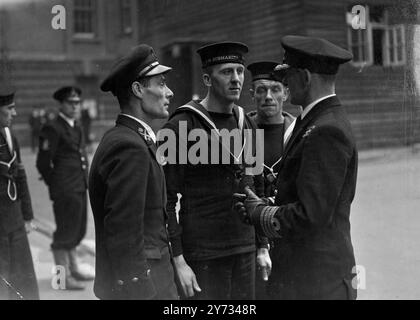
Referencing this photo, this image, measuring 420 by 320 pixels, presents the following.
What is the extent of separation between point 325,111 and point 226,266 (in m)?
1.07

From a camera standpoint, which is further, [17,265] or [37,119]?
[37,119]

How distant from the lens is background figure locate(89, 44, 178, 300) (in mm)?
2271

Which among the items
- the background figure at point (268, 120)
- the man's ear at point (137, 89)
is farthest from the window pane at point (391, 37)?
the man's ear at point (137, 89)

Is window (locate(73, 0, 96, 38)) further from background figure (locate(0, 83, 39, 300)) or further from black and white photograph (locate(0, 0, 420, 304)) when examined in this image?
background figure (locate(0, 83, 39, 300))

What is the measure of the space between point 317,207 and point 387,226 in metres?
1.94

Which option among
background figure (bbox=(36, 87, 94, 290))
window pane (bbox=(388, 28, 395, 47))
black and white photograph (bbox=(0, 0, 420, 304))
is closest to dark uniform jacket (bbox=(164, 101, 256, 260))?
black and white photograph (bbox=(0, 0, 420, 304))

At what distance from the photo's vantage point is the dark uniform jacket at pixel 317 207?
2287 millimetres

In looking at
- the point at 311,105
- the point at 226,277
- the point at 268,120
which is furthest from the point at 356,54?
the point at 226,277

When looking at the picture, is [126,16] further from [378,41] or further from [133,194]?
[133,194]

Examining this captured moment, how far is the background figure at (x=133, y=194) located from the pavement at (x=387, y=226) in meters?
1.43

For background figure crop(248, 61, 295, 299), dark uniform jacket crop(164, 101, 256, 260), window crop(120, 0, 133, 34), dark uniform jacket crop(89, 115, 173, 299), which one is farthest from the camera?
window crop(120, 0, 133, 34)

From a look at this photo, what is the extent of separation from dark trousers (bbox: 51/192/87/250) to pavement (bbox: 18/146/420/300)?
1.40 feet

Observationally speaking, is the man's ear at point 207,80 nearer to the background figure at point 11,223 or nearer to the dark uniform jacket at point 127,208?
the dark uniform jacket at point 127,208

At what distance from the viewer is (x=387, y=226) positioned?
4.00 metres
